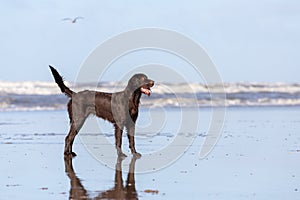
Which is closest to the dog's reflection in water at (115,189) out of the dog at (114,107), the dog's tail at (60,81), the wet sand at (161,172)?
the wet sand at (161,172)

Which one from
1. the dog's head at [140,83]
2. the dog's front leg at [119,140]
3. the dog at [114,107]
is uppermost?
the dog's head at [140,83]

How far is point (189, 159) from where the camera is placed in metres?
11.0

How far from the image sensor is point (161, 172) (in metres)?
9.54

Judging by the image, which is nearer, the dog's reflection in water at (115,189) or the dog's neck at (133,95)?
the dog's reflection in water at (115,189)

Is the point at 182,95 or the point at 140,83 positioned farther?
the point at 182,95

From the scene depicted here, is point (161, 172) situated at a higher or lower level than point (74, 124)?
lower

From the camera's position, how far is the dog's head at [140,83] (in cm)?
1190

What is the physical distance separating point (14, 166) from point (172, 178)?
9.47 ft

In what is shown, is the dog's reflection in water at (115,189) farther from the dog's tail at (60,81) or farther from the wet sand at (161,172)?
the dog's tail at (60,81)

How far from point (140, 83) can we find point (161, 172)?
109 inches

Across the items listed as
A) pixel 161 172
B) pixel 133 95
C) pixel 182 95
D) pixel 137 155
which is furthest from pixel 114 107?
pixel 182 95

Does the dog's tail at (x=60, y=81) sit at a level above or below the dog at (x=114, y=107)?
above

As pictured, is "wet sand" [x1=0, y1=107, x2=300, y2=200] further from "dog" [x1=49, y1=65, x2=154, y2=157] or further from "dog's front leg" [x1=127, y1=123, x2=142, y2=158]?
"dog" [x1=49, y1=65, x2=154, y2=157]

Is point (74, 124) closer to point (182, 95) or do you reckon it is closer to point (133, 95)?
point (133, 95)
